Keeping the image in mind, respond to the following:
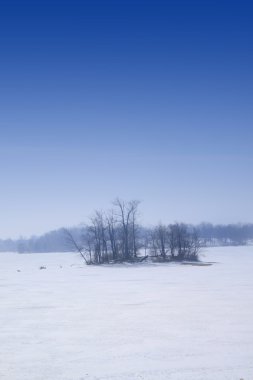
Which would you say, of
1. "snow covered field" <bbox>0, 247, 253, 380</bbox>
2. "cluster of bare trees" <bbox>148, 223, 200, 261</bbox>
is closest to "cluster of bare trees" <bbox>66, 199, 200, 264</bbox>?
"cluster of bare trees" <bbox>148, 223, 200, 261</bbox>

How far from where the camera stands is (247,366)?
Result: 10.7 m

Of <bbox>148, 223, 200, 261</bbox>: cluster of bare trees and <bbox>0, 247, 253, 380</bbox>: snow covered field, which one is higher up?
<bbox>148, 223, 200, 261</bbox>: cluster of bare trees

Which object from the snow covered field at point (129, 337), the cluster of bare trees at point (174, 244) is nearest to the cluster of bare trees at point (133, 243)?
the cluster of bare trees at point (174, 244)

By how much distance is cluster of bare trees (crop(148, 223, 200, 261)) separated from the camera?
225 ft

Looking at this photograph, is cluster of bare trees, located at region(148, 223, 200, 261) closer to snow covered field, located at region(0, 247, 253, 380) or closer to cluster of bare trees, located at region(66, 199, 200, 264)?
cluster of bare trees, located at region(66, 199, 200, 264)

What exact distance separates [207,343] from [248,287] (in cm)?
1606

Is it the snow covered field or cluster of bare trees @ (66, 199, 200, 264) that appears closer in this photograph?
the snow covered field

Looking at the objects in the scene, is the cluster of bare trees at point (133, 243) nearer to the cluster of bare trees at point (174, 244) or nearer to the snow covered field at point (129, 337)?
the cluster of bare trees at point (174, 244)

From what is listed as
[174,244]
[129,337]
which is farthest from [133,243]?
[129,337]

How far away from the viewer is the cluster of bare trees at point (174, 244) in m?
68.6

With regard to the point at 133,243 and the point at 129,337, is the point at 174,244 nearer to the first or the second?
the point at 133,243

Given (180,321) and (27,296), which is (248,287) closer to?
(180,321)

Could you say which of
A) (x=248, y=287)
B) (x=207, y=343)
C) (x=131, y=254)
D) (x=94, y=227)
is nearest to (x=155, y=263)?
(x=131, y=254)

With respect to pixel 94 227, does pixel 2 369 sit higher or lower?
lower
